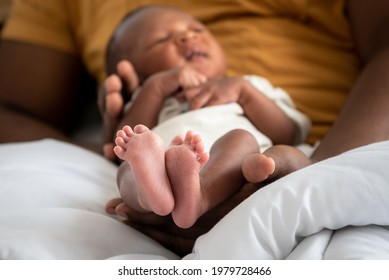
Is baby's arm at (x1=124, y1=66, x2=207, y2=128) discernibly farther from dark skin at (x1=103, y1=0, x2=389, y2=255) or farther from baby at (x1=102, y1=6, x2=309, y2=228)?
dark skin at (x1=103, y1=0, x2=389, y2=255)

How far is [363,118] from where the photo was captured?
0.85 m

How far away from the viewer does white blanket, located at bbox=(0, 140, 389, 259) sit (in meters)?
0.59

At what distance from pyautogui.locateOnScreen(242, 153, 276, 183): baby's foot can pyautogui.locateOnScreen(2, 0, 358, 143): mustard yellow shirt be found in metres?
0.43

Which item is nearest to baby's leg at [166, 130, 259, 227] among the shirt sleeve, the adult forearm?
the adult forearm

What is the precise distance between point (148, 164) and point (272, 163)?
150 millimetres

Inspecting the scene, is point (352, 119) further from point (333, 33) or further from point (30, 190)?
point (30, 190)

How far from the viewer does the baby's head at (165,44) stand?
1.05 m

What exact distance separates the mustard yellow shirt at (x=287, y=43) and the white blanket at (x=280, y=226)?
48cm

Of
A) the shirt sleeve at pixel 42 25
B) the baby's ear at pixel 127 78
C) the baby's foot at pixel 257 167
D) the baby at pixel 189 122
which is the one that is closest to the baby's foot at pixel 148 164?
the baby at pixel 189 122

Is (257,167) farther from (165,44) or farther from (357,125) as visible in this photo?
(165,44)

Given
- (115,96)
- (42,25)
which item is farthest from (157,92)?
(42,25)

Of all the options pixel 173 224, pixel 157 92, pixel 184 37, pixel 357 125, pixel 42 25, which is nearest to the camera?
pixel 173 224

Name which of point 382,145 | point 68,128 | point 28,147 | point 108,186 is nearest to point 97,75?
point 68,128

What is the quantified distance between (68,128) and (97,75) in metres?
0.16
